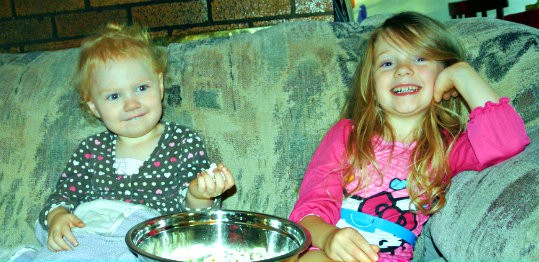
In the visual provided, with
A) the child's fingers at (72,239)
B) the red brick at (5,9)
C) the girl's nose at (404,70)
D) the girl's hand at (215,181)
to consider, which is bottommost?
the child's fingers at (72,239)

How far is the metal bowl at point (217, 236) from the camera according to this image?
3.40ft

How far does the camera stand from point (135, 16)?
105 inches

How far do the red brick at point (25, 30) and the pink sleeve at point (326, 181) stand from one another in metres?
1.82

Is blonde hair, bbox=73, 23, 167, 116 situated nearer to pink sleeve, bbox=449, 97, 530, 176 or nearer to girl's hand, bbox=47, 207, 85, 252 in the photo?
girl's hand, bbox=47, 207, 85, 252

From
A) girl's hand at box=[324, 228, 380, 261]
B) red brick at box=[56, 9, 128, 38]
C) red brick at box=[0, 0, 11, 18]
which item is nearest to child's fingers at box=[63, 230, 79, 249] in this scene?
girl's hand at box=[324, 228, 380, 261]

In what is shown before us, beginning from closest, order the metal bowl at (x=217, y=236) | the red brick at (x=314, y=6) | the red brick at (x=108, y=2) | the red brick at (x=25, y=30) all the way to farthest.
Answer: the metal bowl at (x=217, y=236), the red brick at (x=314, y=6), the red brick at (x=108, y=2), the red brick at (x=25, y=30)

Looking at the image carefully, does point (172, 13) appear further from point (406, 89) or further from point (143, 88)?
point (406, 89)

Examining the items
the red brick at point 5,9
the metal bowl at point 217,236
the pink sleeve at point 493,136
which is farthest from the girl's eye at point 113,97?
the red brick at point 5,9

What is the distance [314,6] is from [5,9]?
1.39 meters

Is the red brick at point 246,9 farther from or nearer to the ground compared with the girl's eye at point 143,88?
farther from the ground

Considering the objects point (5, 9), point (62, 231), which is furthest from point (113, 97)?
point (5, 9)

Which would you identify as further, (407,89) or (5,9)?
(5,9)

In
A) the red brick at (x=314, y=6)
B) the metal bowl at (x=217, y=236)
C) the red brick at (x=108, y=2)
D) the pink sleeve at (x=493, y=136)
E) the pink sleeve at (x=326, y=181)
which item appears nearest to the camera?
the metal bowl at (x=217, y=236)

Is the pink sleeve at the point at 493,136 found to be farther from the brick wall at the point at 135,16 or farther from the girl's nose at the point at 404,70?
the brick wall at the point at 135,16
